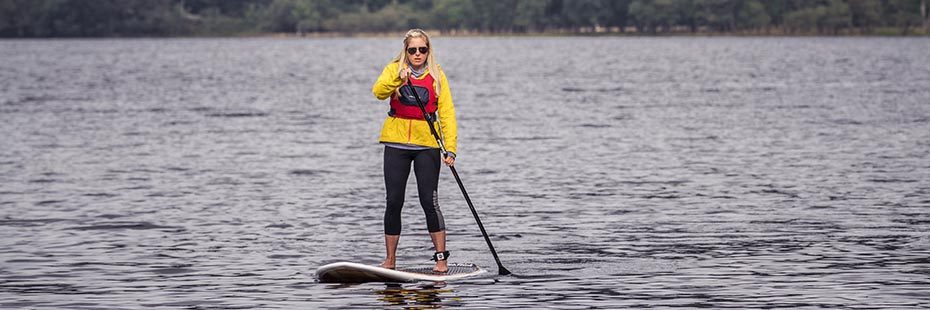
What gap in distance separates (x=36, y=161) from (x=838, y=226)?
58.6 ft

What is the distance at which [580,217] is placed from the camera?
21.9 meters

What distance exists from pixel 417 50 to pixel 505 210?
8.29 m

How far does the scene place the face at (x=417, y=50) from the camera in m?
14.9

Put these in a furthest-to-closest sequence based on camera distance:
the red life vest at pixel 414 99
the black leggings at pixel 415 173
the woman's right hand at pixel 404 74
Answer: the black leggings at pixel 415 173 → the red life vest at pixel 414 99 → the woman's right hand at pixel 404 74

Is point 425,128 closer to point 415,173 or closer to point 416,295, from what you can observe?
point 415,173

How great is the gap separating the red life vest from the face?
0.20 m

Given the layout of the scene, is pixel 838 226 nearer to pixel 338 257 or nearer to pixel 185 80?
pixel 338 257

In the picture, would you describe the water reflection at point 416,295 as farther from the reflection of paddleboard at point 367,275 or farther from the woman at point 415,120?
the woman at point 415,120

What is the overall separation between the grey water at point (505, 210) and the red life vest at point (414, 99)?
1.68 metres

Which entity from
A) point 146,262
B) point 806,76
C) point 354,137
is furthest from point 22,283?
point 806,76

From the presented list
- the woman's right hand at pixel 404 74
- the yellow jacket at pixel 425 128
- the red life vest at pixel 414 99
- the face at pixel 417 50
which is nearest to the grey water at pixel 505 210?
the yellow jacket at pixel 425 128

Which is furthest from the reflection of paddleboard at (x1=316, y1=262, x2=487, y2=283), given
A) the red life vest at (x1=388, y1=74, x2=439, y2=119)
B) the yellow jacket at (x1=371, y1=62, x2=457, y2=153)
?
the red life vest at (x1=388, y1=74, x2=439, y2=119)

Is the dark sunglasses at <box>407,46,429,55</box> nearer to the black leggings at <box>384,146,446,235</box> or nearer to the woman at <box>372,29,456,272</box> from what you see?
the woman at <box>372,29,456,272</box>

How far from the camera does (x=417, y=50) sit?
1495 centimetres
